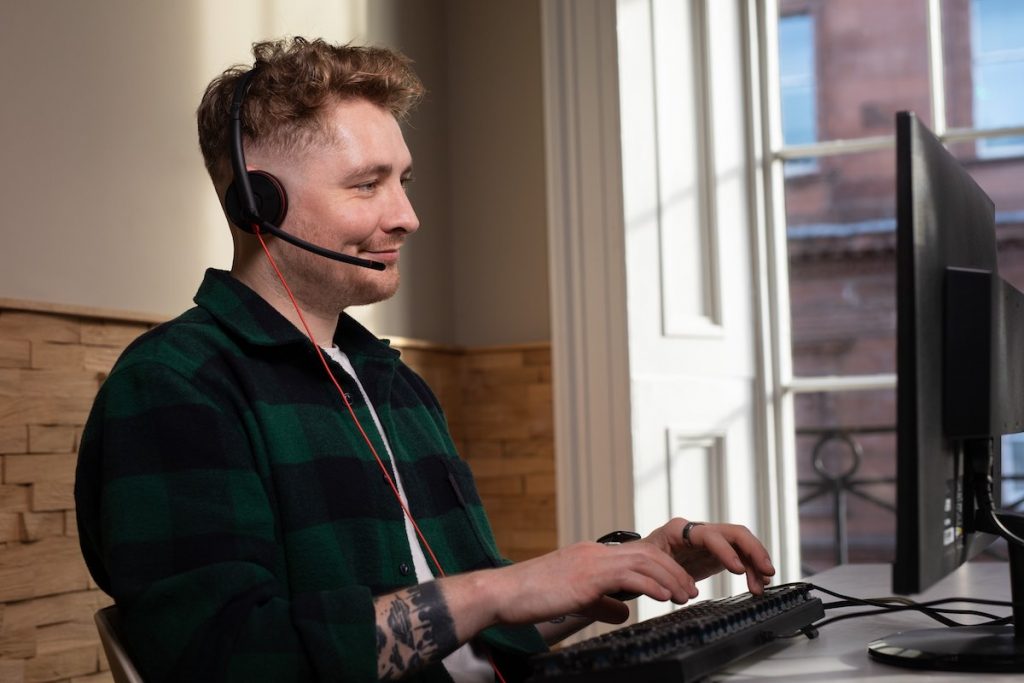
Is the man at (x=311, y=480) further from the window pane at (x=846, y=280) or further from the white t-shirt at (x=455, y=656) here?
the window pane at (x=846, y=280)

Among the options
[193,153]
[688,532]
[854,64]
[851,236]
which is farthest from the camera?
[854,64]

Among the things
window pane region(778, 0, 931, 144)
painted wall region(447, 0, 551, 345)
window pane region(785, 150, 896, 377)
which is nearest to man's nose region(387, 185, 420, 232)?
painted wall region(447, 0, 551, 345)

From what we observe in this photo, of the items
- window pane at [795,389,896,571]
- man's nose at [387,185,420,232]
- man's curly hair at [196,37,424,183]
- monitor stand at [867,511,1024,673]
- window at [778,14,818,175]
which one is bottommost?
window pane at [795,389,896,571]

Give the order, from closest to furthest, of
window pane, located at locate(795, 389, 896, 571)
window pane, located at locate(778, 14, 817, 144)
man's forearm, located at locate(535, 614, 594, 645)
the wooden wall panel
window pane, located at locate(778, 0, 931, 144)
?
1. man's forearm, located at locate(535, 614, 594, 645)
2. the wooden wall panel
3. window pane, located at locate(778, 14, 817, 144)
4. window pane, located at locate(795, 389, 896, 571)
5. window pane, located at locate(778, 0, 931, 144)

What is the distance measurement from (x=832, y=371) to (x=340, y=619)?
18.3m

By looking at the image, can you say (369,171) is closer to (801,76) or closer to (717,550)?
(717,550)

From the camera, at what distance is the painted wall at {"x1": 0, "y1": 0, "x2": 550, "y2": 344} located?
178cm

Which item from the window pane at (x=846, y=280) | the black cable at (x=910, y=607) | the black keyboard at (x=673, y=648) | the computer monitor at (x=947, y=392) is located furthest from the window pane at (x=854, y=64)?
the black keyboard at (x=673, y=648)

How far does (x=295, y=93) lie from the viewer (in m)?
1.32

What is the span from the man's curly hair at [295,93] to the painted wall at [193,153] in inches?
19.5

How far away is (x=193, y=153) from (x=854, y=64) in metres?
18.4

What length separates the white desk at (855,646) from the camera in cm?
101

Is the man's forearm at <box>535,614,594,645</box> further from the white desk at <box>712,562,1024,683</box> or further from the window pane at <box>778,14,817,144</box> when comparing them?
the window pane at <box>778,14,817,144</box>

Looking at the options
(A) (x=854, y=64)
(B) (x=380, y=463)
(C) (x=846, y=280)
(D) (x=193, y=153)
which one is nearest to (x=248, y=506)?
(B) (x=380, y=463)
